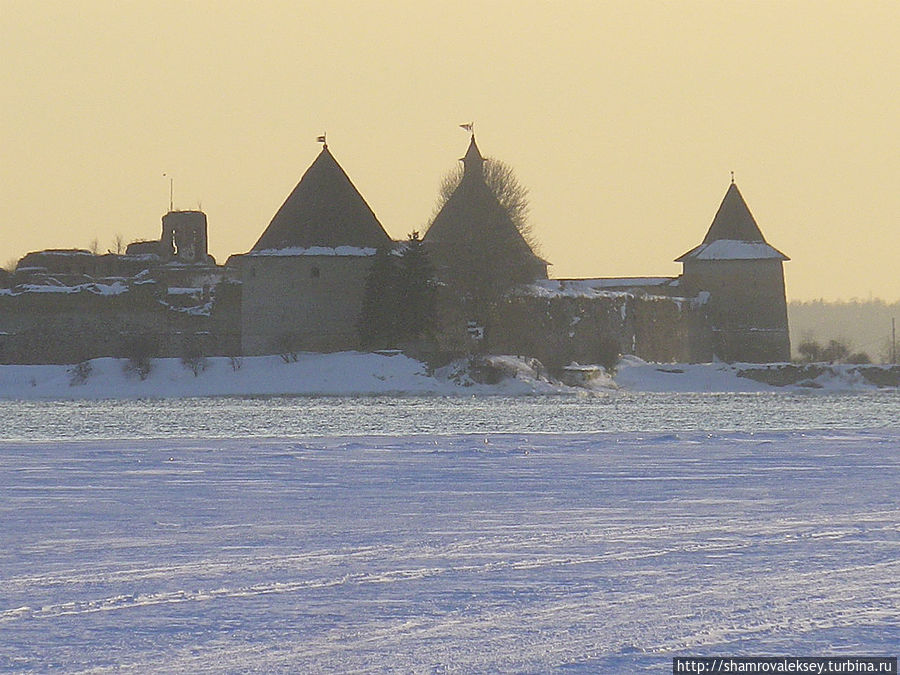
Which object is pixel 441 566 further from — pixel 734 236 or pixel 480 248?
pixel 734 236

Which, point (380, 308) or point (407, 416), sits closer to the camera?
point (407, 416)

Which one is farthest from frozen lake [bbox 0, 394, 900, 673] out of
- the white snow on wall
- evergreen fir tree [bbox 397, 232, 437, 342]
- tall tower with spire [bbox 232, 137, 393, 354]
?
the white snow on wall

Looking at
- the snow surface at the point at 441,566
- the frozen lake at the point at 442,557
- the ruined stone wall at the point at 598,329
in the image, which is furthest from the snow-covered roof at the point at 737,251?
the snow surface at the point at 441,566

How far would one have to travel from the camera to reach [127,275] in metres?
40.4

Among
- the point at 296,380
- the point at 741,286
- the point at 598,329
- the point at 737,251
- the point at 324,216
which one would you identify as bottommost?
the point at 296,380

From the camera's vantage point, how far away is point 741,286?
39094mm

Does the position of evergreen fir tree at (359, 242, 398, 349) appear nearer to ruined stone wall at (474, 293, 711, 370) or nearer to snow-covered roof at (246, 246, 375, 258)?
snow-covered roof at (246, 246, 375, 258)

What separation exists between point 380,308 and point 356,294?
196 centimetres

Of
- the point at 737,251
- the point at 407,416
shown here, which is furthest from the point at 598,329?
the point at 407,416

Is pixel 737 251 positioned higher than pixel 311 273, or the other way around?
pixel 737 251

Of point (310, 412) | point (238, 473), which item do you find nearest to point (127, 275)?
point (310, 412)

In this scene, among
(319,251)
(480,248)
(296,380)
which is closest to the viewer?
(296,380)

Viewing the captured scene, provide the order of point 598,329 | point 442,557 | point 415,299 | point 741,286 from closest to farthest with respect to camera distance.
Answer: point 442,557 → point 415,299 → point 598,329 → point 741,286

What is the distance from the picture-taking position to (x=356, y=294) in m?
31.9
